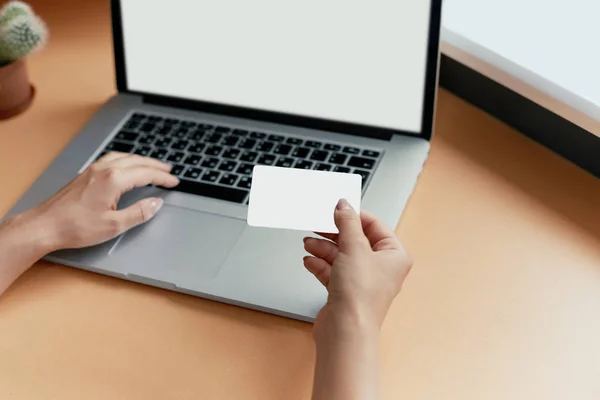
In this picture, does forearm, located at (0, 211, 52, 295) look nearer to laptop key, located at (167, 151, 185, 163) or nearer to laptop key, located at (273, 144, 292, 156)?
laptop key, located at (167, 151, 185, 163)

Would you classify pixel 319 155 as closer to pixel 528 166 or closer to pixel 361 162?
pixel 361 162

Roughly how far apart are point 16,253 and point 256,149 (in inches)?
11.4

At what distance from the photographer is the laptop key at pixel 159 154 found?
→ 0.83 meters

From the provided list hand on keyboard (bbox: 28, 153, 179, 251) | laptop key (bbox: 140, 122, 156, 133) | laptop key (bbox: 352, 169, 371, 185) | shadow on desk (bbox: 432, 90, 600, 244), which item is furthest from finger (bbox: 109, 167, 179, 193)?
shadow on desk (bbox: 432, 90, 600, 244)

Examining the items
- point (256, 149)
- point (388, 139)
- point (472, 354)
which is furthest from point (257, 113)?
point (472, 354)

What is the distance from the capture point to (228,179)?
784 mm

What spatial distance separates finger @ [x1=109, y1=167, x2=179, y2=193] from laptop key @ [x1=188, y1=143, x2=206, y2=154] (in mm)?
52

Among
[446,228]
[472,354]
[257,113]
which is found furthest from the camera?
[257,113]

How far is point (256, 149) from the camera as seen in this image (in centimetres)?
81

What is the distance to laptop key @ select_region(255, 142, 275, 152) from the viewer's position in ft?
2.67

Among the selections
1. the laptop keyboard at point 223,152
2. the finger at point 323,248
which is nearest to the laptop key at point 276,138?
the laptop keyboard at point 223,152

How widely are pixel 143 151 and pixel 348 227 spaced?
35cm

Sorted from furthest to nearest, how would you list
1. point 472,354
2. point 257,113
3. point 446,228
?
1. point 257,113
2. point 446,228
3. point 472,354

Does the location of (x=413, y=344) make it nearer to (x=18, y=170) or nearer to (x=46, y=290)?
Answer: (x=46, y=290)
